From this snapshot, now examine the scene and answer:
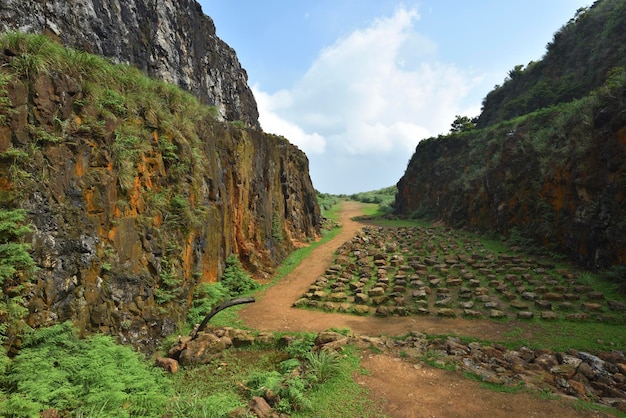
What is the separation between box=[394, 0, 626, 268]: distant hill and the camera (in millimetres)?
14133

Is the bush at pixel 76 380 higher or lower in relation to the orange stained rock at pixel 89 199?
lower

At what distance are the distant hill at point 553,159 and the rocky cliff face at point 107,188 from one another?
1746cm

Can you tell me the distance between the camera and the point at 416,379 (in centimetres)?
690

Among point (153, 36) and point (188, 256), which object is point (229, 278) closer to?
point (188, 256)

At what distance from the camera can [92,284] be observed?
755 centimetres

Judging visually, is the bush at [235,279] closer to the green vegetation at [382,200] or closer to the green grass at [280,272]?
the green grass at [280,272]

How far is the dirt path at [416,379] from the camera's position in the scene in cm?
573

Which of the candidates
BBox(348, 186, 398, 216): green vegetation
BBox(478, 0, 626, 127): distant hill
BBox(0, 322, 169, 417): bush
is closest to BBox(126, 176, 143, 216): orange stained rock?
BBox(0, 322, 169, 417): bush

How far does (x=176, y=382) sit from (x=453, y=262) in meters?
15.1

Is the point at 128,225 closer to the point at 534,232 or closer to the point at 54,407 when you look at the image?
the point at 54,407

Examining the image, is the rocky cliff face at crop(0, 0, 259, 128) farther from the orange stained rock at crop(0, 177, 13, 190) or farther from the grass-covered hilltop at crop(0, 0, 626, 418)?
the orange stained rock at crop(0, 177, 13, 190)

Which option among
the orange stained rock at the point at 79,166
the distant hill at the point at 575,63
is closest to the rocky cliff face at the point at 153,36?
the orange stained rock at the point at 79,166

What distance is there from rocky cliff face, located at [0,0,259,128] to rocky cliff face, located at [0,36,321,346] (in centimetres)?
587

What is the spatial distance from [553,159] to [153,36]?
2852cm
